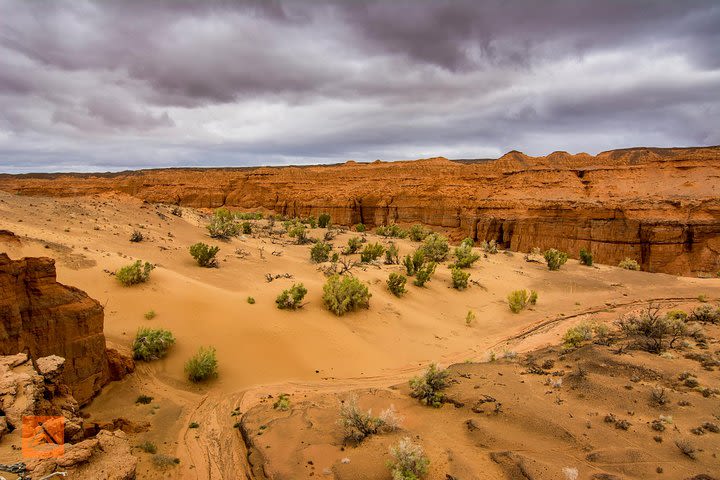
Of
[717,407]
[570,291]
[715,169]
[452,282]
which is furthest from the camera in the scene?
[715,169]

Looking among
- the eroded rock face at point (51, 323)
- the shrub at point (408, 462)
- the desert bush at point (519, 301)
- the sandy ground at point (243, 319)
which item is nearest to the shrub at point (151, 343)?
the sandy ground at point (243, 319)

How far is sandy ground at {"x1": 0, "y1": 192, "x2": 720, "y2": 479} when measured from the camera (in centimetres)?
709

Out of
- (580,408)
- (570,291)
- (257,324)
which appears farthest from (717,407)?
(570,291)

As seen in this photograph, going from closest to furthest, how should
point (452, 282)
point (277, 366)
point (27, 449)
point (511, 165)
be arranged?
1. point (27, 449)
2. point (277, 366)
3. point (452, 282)
4. point (511, 165)

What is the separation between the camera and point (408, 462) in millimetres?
4574

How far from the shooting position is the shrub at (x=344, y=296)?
1167cm

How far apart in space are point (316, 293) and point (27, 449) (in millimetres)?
9234

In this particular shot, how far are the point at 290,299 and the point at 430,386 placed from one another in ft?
17.4

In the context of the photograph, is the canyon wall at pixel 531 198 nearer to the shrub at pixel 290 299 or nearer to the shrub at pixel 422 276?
the shrub at pixel 422 276

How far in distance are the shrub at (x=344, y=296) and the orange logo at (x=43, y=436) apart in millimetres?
7899

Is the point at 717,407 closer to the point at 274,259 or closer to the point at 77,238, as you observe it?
the point at 274,259

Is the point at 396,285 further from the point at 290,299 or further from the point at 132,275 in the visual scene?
the point at 132,275

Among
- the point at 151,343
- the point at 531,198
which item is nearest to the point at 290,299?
the point at 151,343

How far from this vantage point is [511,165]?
129 ft
